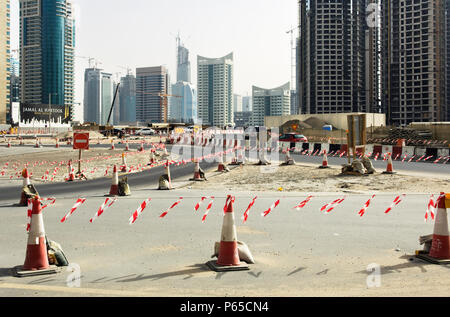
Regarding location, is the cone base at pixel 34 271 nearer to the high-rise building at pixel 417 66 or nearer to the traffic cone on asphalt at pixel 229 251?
the traffic cone on asphalt at pixel 229 251

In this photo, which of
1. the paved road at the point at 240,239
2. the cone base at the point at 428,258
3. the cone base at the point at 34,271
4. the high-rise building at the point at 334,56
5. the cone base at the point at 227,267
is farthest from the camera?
the high-rise building at the point at 334,56

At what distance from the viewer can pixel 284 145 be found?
45.9 metres

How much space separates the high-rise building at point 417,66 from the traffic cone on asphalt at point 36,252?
161 metres

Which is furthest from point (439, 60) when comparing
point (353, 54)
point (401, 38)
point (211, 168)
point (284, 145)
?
point (211, 168)

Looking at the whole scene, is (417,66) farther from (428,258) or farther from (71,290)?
(71,290)

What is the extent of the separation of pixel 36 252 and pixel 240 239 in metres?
3.79

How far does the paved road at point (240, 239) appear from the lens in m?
6.07

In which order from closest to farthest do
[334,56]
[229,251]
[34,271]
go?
[34,271] → [229,251] → [334,56]

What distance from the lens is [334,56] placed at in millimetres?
171500

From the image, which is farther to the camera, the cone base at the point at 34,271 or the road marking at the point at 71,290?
the cone base at the point at 34,271

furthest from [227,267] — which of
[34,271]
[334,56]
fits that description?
[334,56]

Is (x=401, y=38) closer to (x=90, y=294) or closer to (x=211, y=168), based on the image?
(x=211, y=168)

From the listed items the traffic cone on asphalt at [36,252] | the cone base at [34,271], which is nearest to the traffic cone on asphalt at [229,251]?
the cone base at [34,271]

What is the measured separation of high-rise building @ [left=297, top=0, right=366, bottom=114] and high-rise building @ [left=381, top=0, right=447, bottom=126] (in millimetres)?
16010
